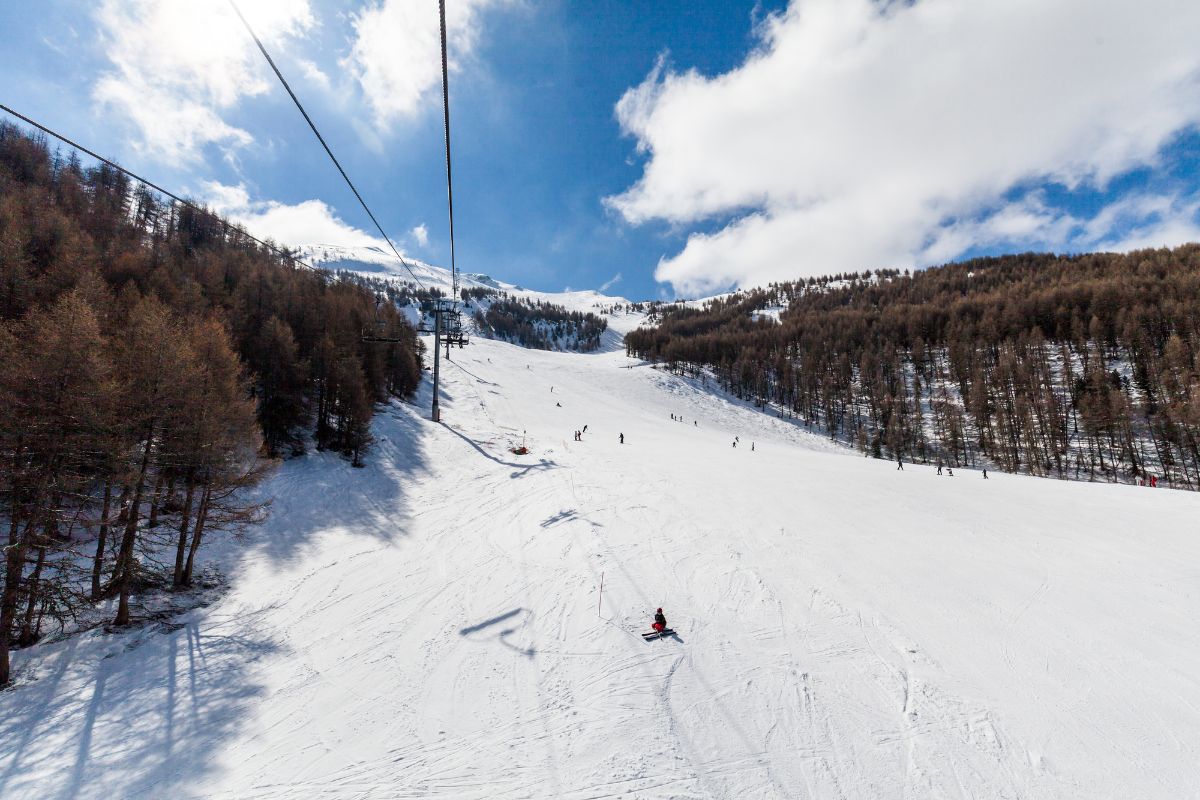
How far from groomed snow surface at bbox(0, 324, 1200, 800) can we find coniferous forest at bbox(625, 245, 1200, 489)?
52775 mm

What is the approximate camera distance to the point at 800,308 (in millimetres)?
186125

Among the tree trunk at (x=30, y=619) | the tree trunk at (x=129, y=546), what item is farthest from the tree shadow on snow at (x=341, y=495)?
the tree trunk at (x=30, y=619)

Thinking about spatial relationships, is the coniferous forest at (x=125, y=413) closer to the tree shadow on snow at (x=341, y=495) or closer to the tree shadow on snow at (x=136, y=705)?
the tree shadow on snow at (x=136, y=705)

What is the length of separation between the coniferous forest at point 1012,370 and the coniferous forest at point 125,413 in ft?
235

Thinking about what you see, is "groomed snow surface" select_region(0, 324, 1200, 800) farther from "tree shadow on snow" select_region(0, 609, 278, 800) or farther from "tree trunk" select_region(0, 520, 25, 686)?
"tree trunk" select_region(0, 520, 25, 686)

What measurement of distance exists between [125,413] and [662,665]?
53.5 feet

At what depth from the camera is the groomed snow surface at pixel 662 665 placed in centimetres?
693

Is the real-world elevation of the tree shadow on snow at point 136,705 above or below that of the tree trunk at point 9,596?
below

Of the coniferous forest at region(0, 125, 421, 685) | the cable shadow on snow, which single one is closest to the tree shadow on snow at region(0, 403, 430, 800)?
the coniferous forest at region(0, 125, 421, 685)

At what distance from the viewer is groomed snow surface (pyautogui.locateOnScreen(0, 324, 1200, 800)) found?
6.93 m

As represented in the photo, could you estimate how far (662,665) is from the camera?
9.02 meters

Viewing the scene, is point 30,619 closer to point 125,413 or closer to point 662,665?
point 125,413

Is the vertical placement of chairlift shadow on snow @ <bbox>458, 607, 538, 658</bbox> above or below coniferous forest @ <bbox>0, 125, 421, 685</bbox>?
below

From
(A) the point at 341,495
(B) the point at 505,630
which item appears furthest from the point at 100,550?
(B) the point at 505,630
